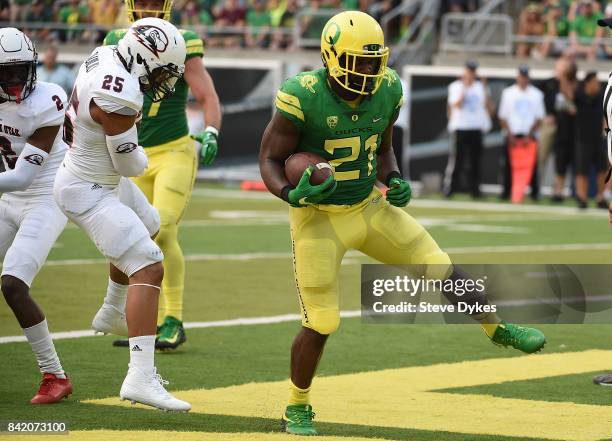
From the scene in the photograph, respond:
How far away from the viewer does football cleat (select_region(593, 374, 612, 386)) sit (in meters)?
7.61

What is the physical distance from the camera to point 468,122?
2055cm

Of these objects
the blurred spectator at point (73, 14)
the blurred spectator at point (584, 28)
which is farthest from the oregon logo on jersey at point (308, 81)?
the blurred spectator at point (73, 14)

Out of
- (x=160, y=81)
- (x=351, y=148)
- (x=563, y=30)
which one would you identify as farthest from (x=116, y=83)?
(x=563, y=30)

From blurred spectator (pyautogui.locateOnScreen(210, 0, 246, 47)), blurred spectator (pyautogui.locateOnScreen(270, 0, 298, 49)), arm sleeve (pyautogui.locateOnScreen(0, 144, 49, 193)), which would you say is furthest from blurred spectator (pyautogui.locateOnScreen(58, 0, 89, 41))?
arm sleeve (pyautogui.locateOnScreen(0, 144, 49, 193))

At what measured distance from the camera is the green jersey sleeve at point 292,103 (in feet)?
20.6

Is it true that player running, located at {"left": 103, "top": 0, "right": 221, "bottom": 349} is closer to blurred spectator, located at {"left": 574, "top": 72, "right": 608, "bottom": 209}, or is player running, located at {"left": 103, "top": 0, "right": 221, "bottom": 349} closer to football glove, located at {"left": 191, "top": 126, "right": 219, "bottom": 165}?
football glove, located at {"left": 191, "top": 126, "right": 219, "bottom": 165}

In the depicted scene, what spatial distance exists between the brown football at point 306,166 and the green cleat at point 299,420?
101 centimetres

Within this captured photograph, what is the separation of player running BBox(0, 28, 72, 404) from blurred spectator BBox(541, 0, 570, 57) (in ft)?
56.9

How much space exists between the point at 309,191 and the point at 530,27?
1903 cm

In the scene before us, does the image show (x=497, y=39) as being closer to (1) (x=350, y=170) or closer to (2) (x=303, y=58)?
(2) (x=303, y=58)

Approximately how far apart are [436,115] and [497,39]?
2650mm

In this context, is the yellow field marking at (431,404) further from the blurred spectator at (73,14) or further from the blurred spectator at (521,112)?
the blurred spectator at (73,14)

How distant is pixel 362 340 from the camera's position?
914cm

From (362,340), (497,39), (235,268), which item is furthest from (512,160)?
(362,340)
